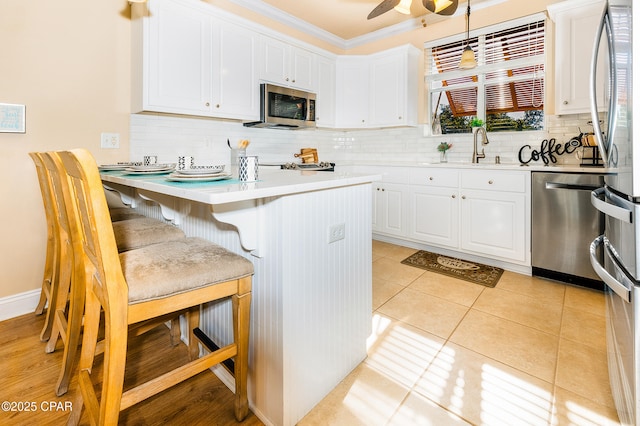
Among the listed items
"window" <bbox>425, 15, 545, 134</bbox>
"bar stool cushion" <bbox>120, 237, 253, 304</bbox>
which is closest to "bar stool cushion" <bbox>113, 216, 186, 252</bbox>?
"bar stool cushion" <bbox>120, 237, 253, 304</bbox>

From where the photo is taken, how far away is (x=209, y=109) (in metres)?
2.98

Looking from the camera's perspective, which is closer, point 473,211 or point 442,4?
point 442,4

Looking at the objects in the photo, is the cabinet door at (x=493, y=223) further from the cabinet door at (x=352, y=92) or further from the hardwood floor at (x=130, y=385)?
the hardwood floor at (x=130, y=385)

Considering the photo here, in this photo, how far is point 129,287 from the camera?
0.99m

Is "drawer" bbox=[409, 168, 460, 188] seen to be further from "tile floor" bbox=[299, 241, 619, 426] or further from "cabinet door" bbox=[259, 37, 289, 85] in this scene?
"cabinet door" bbox=[259, 37, 289, 85]

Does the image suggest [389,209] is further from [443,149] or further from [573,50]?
[573,50]

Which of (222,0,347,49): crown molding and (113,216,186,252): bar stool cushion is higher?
(222,0,347,49): crown molding

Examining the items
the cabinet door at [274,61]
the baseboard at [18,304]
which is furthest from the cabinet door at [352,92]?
the baseboard at [18,304]

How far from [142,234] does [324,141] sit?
341 centimetres

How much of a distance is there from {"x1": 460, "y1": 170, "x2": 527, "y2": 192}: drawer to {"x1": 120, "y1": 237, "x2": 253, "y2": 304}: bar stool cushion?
258cm

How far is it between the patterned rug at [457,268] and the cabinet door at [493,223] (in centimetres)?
15

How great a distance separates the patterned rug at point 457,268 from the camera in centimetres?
281

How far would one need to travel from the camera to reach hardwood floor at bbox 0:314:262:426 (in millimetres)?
1318

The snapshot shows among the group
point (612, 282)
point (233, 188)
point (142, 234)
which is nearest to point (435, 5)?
point (612, 282)
